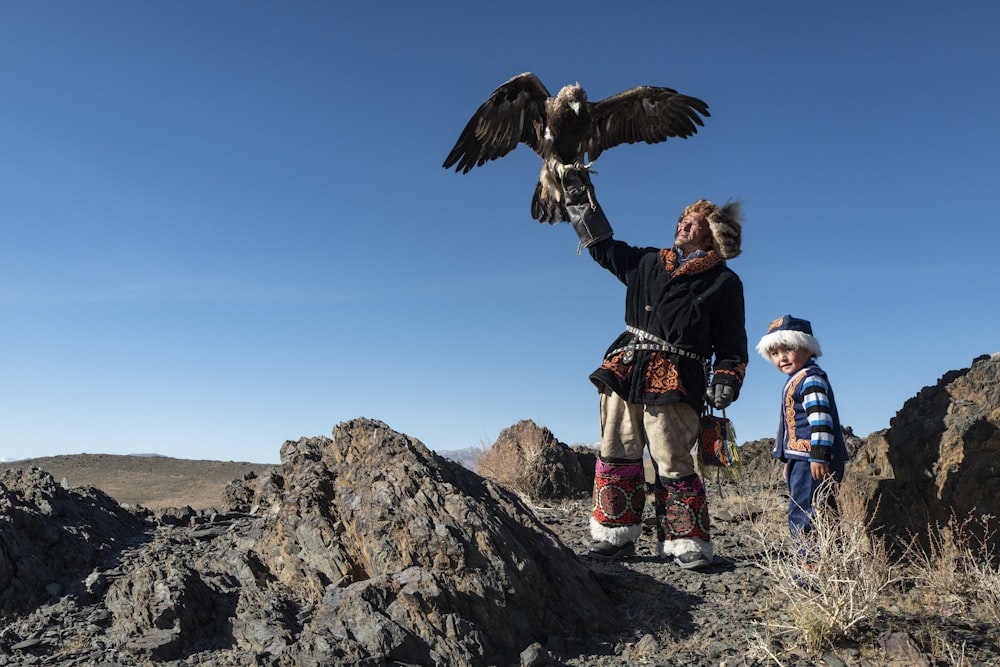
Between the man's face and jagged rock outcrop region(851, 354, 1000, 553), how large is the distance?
1953mm

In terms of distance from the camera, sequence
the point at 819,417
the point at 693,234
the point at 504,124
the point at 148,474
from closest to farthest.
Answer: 1. the point at 819,417
2. the point at 693,234
3. the point at 504,124
4. the point at 148,474

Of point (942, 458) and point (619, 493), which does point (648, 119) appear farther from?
point (942, 458)

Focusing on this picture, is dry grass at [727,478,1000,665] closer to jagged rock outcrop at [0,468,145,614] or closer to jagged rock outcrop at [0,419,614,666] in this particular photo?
jagged rock outcrop at [0,419,614,666]

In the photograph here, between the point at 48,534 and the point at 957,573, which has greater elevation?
the point at 48,534

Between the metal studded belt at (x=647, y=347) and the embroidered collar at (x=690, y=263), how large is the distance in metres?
0.47

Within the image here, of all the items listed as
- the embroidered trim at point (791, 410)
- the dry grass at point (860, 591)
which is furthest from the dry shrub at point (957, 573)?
the embroidered trim at point (791, 410)

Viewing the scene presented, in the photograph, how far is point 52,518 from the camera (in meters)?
5.04

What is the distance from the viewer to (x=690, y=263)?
511 cm

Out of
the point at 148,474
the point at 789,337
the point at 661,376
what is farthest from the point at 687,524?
the point at 148,474

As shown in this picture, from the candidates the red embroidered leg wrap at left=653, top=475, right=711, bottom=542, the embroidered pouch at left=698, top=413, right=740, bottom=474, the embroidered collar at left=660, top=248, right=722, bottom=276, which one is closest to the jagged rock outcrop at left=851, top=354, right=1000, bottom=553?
the embroidered pouch at left=698, top=413, right=740, bottom=474

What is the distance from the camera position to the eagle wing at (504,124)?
5688mm

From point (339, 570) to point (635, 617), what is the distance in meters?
1.64

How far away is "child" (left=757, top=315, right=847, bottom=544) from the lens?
4.43m

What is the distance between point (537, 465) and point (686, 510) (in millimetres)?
3429
